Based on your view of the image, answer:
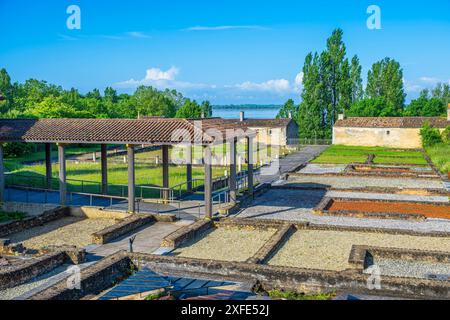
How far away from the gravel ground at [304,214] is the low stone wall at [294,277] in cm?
690

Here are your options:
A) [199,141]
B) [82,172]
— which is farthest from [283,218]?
[82,172]

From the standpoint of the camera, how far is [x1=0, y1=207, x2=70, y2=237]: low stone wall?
17359 millimetres

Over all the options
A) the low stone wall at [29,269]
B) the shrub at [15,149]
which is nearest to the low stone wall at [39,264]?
the low stone wall at [29,269]

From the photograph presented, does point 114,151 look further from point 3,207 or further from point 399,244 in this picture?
point 399,244

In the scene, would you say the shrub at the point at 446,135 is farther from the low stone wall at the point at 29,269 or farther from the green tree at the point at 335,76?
the low stone wall at the point at 29,269

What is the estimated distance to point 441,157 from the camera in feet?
131

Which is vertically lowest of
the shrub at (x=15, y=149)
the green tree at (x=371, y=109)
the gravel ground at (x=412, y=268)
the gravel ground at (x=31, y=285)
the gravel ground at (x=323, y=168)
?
the gravel ground at (x=412, y=268)

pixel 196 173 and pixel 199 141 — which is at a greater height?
pixel 199 141

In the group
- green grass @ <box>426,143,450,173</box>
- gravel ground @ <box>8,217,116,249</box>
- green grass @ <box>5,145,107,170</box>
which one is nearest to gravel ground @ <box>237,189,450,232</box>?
gravel ground @ <box>8,217,116,249</box>

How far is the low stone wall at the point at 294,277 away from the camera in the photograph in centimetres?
1105

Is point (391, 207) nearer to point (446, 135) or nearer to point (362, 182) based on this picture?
point (362, 182)

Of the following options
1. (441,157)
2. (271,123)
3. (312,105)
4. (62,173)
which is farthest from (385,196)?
(312,105)
